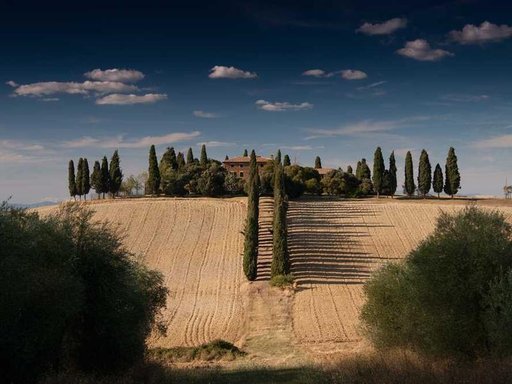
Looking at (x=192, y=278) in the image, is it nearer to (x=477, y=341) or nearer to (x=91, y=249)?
(x=91, y=249)

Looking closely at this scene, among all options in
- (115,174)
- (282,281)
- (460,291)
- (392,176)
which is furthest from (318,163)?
(460,291)

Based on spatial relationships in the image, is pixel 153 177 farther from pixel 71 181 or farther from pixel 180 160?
pixel 180 160

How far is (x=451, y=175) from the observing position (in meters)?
99.9

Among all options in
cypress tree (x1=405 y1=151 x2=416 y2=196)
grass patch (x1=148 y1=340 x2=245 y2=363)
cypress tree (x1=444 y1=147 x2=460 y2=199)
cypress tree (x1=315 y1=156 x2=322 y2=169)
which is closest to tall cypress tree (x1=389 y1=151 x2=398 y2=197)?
cypress tree (x1=405 y1=151 x2=416 y2=196)

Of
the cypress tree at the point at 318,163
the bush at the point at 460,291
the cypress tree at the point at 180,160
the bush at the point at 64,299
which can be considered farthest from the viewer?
the cypress tree at the point at 318,163

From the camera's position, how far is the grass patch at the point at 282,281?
47.6 metres

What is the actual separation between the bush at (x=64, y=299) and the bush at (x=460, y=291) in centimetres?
1254

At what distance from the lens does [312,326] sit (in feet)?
122

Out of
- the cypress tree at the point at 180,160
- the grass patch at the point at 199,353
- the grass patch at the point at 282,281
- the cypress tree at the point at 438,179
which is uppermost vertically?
the cypress tree at the point at 180,160

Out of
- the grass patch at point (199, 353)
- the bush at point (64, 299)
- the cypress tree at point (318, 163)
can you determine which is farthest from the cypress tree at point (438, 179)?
the bush at point (64, 299)

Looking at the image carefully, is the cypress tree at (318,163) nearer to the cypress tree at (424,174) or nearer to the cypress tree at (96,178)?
the cypress tree at (424,174)

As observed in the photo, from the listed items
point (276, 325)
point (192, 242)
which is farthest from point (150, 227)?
point (276, 325)

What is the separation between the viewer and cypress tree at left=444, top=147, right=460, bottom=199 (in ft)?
326

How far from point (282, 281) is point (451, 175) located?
64521mm
